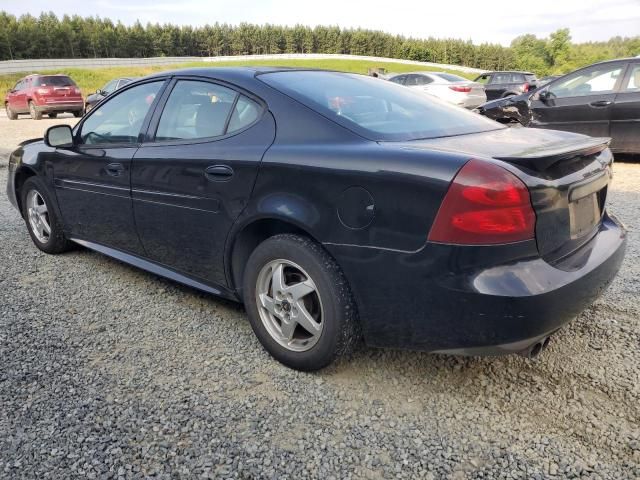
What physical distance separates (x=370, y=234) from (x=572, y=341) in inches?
55.8

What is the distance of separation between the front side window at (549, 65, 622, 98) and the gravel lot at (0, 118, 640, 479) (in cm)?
586

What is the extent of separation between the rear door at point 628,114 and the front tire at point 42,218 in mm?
7473

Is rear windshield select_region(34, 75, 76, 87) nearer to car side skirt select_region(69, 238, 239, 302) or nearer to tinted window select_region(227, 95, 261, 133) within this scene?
car side skirt select_region(69, 238, 239, 302)

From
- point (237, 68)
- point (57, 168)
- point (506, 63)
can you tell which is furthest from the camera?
point (506, 63)

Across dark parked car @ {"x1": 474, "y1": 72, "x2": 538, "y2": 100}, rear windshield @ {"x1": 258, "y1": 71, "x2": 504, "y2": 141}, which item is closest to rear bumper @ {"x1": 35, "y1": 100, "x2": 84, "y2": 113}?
dark parked car @ {"x1": 474, "y1": 72, "x2": 538, "y2": 100}

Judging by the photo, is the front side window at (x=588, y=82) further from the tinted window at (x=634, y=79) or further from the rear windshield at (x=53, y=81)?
the rear windshield at (x=53, y=81)

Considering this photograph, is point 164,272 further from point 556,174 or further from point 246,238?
point 556,174

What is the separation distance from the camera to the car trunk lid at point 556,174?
201 cm

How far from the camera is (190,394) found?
2412 millimetres

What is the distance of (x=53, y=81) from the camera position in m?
20.2

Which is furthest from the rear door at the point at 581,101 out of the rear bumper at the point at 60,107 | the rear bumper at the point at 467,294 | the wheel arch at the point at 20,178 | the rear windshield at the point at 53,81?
the rear windshield at the point at 53,81

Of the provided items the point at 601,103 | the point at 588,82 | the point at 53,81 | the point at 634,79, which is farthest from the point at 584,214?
the point at 53,81

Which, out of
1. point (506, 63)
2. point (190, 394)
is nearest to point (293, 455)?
point (190, 394)

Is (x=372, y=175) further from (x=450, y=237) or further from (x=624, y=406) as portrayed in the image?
(x=624, y=406)
